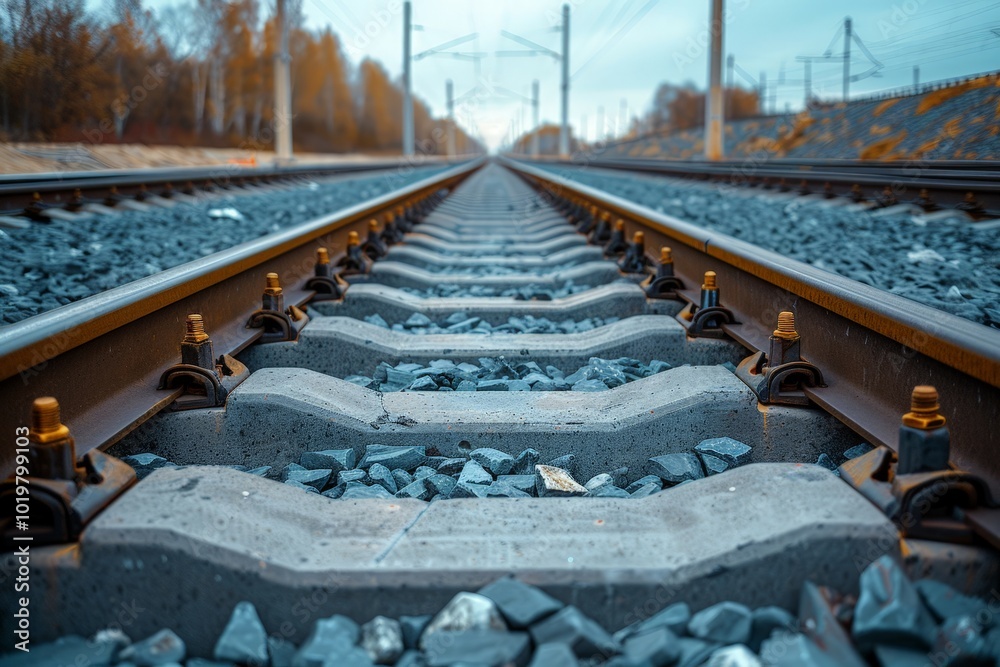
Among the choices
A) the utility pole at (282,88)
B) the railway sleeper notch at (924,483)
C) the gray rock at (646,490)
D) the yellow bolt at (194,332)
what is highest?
the utility pole at (282,88)

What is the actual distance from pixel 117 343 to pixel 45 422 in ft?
2.21

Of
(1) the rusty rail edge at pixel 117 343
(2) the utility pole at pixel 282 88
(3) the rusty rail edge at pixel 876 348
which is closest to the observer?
(3) the rusty rail edge at pixel 876 348

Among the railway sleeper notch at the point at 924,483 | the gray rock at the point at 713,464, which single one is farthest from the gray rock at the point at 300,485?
the railway sleeper notch at the point at 924,483

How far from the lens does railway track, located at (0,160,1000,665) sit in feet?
4.61

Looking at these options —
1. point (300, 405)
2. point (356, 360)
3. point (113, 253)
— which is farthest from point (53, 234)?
point (300, 405)

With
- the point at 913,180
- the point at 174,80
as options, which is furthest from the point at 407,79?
the point at 913,180

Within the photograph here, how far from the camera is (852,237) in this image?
628 cm

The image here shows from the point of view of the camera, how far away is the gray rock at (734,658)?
122 cm

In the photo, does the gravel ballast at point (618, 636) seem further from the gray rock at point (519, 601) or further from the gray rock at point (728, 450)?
the gray rock at point (728, 450)

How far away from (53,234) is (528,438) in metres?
5.36

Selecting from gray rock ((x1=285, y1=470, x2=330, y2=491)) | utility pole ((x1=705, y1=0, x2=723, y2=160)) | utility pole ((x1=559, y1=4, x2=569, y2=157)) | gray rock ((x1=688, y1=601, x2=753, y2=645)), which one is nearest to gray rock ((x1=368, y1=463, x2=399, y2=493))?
gray rock ((x1=285, y1=470, x2=330, y2=491))

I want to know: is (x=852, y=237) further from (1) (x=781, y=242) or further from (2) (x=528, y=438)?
(2) (x=528, y=438)

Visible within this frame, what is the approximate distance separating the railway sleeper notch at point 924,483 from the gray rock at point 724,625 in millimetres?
362

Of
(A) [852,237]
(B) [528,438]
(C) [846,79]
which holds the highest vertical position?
→ (C) [846,79]
